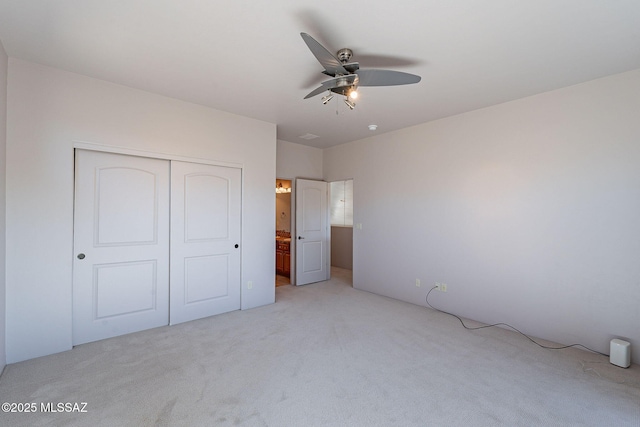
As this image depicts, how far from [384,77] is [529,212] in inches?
96.7

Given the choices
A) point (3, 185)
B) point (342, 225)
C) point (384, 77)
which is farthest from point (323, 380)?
point (342, 225)

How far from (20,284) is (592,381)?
5080 millimetres

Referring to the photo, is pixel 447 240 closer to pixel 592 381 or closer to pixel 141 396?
pixel 592 381

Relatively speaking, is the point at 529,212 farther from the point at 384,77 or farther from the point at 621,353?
the point at 384,77

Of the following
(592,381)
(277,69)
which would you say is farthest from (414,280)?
(277,69)

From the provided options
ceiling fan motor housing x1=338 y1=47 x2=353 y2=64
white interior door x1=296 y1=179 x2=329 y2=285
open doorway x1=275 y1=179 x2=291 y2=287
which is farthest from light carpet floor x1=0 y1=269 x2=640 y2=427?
ceiling fan motor housing x1=338 y1=47 x2=353 y2=64

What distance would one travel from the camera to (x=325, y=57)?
1.96m

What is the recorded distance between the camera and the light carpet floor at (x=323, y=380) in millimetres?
1928

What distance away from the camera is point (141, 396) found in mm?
2131

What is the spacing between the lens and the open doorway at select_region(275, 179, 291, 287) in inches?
234

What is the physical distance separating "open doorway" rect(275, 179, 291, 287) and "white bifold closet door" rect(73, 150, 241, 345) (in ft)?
6.13

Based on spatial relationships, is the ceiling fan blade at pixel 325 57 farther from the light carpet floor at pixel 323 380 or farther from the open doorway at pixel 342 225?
the open doorway at pixel 342 225

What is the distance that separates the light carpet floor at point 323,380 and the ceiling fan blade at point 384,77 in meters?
2.41

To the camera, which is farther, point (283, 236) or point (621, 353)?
point (283, 236)
